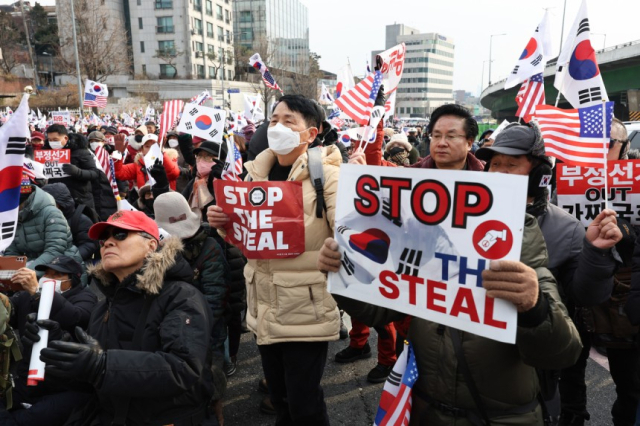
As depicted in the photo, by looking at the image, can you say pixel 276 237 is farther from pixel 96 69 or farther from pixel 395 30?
pixel 395 30

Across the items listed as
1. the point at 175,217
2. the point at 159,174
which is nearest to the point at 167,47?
the point at 159,174

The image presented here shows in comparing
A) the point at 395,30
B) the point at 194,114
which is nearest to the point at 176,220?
the point at 194,114

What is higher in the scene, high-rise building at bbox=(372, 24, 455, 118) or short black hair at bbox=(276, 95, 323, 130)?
high-rise building at bbox=(372, 24, 455, 118)

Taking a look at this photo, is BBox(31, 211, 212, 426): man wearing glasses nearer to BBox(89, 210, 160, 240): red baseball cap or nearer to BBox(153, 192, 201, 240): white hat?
BBox(89, 210, 160, 240): red baseball cap

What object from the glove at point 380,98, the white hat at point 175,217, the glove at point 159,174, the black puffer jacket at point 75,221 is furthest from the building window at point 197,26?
the white hat at point 175,217

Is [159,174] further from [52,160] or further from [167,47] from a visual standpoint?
[167,47]

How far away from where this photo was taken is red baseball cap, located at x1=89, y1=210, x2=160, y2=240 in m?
2.45

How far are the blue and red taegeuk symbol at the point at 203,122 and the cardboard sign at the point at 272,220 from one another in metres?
2.98

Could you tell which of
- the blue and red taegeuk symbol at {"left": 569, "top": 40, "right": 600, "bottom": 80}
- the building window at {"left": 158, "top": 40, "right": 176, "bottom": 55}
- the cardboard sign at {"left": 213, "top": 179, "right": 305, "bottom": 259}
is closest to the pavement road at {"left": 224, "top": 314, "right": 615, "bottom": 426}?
the cardboard sign at {"left": 213, "top": 179, "right": 305, "bottom": 259}

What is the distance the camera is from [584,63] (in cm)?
307

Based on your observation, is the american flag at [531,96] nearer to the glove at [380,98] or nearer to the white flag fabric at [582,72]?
the glove at [380,98]

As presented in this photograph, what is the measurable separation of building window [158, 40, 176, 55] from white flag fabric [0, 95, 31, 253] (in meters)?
69.8

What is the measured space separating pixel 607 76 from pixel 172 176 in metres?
23.3

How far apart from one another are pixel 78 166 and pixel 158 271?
215 inches
